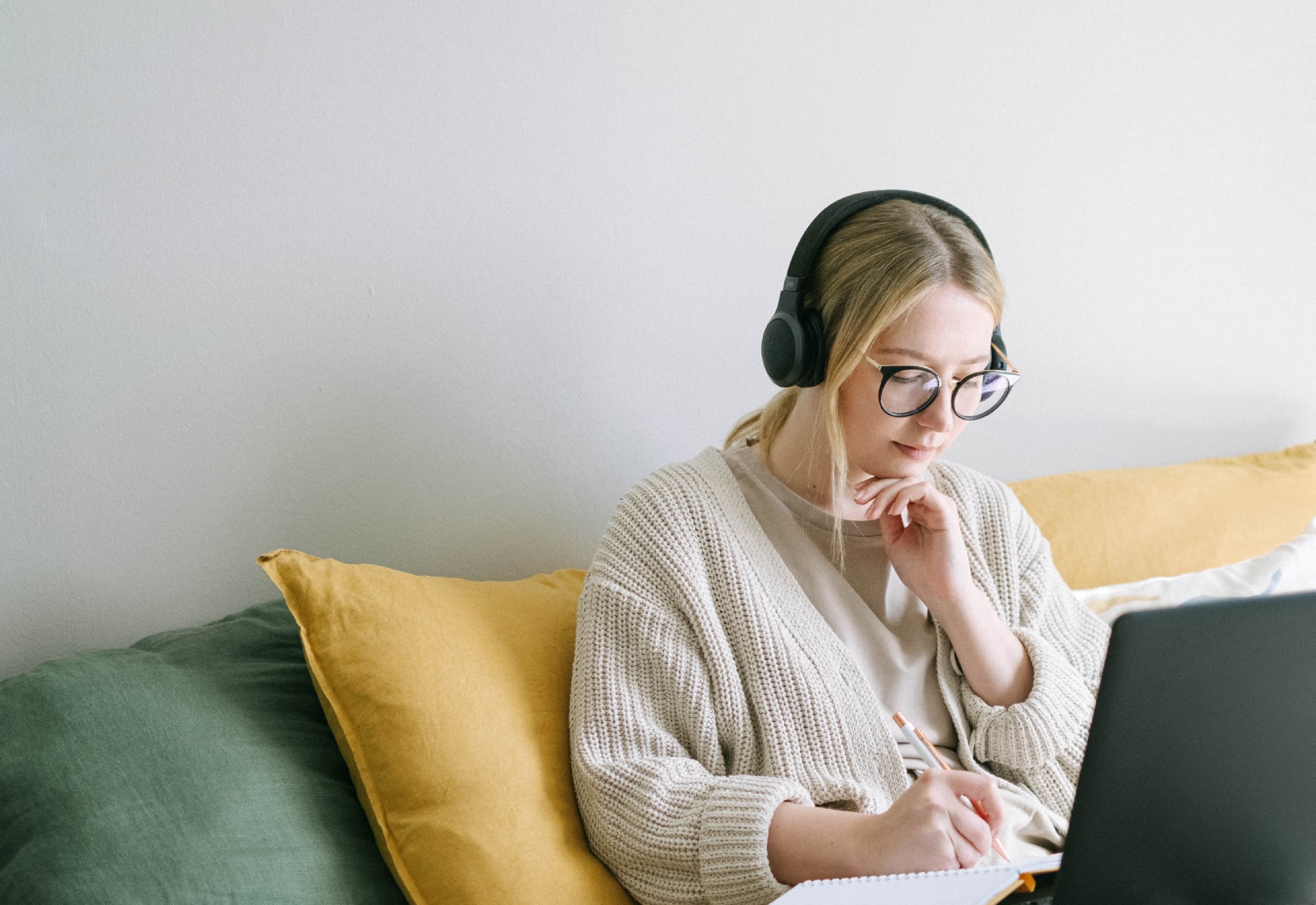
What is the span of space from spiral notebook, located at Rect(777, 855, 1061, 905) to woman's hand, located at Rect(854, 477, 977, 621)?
0.53 metres

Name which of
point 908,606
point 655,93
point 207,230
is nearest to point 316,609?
point 207,230

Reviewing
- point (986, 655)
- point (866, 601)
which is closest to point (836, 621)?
point (866, 601)

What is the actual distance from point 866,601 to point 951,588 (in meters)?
0.12

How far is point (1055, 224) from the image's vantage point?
1910mm

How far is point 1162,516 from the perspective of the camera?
182cm

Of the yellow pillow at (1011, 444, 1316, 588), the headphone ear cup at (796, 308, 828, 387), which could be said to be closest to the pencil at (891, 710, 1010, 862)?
the headphone ear cup at (796, 308, 828, 387)

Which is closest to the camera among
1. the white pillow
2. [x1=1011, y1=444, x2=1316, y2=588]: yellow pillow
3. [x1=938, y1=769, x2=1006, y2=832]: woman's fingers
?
[x1=938, y1=769, x2=1006, y2=832]: woman's fingers

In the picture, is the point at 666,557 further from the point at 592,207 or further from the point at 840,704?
the point at 592,207

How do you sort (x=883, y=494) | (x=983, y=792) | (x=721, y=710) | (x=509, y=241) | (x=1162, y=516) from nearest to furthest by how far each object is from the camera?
(x=983, y=792)
(x=721, y=710)
(x=883, y=494)
(x=509, y=241)
(x=1162, y=516)

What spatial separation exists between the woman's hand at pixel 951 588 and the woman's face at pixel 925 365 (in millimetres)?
34

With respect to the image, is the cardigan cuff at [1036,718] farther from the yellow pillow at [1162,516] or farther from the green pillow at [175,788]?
the green pillow at [175,788]

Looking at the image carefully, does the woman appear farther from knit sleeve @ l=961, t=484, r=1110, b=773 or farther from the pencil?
the pencil

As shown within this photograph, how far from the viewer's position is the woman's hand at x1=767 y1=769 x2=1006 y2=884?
894 millimetres

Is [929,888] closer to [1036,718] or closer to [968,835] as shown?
[968,835]
